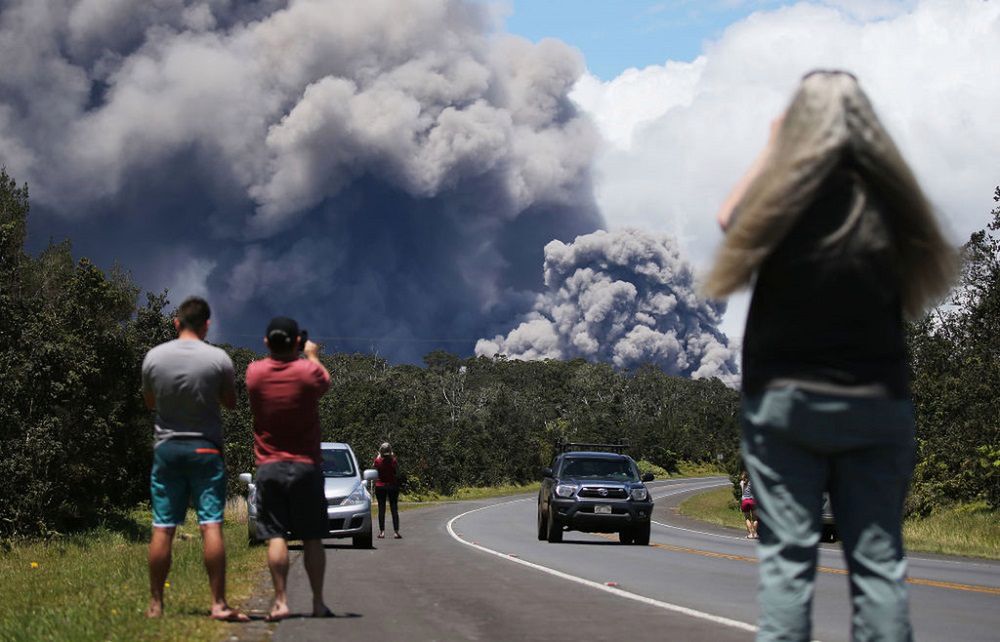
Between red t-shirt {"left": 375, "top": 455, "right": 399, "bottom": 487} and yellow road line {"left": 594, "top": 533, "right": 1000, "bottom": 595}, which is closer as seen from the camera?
yellow road line {"left": 594, "top": 533, "right": 1000, "bottom": 595}

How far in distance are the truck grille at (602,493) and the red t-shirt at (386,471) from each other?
4158 mm

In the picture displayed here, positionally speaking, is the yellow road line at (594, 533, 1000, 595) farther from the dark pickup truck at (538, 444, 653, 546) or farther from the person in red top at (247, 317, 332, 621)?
the person in red top at (247, 317, 332, 621)

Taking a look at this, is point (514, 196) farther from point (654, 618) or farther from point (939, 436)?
Result: point (654, 618)

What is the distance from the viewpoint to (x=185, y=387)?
27.3 feet

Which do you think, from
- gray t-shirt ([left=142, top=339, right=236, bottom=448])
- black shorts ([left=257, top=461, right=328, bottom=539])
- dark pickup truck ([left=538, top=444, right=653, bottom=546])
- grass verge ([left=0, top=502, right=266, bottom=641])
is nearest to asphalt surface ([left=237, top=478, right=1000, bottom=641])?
grass verge ([left=0, top=502, right=266, bottom=641])

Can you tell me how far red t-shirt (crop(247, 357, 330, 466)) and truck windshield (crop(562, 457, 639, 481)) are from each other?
643 inches

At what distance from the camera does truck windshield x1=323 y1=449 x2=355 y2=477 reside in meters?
21.8

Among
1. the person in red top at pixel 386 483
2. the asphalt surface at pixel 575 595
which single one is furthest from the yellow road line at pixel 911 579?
the person in red top at pixel 386 483

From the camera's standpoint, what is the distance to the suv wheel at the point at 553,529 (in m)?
23.8

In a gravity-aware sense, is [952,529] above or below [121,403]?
below

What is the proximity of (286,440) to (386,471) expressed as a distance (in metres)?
17.8

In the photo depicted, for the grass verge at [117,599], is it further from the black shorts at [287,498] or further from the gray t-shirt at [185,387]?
the gray t-shirt at [185,387]

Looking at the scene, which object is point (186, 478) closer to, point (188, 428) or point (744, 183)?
point (188, 428)

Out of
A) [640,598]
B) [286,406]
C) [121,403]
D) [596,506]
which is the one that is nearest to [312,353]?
[286,406]
